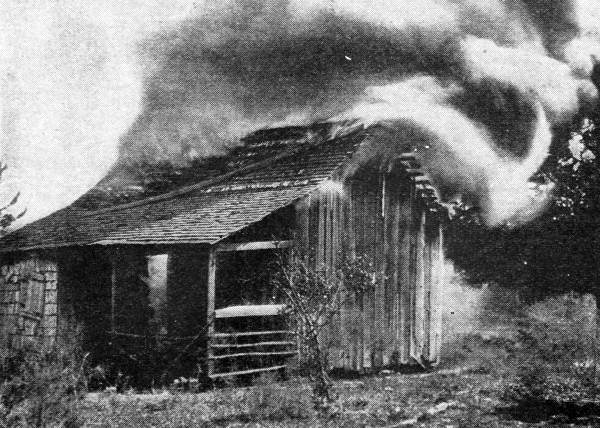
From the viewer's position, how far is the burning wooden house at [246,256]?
14.1 metres

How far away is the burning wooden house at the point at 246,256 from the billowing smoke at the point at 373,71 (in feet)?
3.20

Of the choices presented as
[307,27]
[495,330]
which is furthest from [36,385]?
[495,330]

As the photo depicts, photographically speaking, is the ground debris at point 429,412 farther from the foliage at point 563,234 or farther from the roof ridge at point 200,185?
the foliage at point 563,234

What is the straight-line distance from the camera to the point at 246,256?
15.5 m

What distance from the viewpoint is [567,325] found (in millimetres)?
19156

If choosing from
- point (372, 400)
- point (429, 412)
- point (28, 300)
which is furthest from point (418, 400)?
point (28, 300)

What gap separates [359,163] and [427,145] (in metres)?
2.47

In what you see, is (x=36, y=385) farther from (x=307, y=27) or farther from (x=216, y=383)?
(x=307, y=27)

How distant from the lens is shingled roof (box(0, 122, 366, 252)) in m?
13.8

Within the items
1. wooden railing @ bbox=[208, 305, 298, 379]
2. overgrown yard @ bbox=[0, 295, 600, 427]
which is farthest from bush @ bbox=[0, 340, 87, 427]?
wooden railing @ bbox=[208, 305, 298, 379]

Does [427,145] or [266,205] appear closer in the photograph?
[266,205]

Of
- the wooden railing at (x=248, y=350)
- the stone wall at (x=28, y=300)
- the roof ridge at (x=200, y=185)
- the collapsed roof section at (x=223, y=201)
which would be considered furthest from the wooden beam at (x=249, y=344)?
the roof ridge at (x=200, y=185)

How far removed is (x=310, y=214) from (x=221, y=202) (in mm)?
2057

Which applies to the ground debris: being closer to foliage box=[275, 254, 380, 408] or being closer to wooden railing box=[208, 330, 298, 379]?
foliage box=[275, 254, 380, 408]
